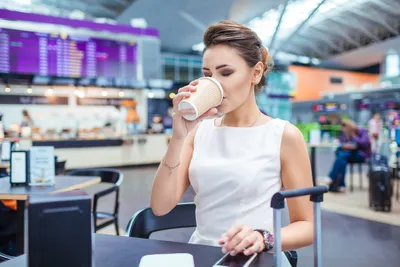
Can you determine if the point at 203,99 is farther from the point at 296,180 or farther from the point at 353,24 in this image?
the point at 353,24

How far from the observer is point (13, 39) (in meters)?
8.43

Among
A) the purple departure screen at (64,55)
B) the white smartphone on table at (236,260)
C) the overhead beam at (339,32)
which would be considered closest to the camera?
the white smartphone on table at (236,260)

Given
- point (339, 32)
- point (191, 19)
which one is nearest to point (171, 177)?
point (191, 19)

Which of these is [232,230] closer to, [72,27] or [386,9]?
[72,27]

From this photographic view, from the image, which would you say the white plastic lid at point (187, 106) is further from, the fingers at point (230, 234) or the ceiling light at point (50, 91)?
the ceiling light at point (50, 91)

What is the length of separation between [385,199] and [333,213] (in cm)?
79

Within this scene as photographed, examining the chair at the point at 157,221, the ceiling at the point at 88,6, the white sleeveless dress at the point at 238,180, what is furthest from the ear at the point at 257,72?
the ceiling at the point at 88,6

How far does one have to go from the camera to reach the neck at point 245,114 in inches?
56.1

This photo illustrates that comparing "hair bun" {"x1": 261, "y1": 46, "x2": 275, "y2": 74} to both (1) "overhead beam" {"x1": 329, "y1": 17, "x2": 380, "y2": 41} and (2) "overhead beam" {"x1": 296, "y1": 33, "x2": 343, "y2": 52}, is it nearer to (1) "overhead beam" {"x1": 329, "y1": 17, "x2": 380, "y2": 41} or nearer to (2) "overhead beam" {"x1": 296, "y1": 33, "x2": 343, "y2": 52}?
(1) "overhead beam" {"x1": 329, "y1": 17, "x2": 380, "y2": 41}

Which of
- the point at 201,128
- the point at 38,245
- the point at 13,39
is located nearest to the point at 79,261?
the point at 38,245

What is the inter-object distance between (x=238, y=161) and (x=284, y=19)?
20104 millimetres

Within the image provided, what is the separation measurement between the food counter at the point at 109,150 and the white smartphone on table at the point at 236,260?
789 cm

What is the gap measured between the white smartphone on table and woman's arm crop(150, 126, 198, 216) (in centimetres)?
43

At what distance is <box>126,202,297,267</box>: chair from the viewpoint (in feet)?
5.40
